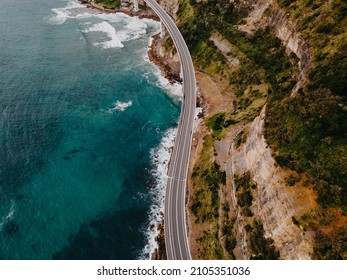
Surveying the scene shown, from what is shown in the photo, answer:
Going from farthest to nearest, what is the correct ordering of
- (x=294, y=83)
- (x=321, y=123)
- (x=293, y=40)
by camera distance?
(x=293, y=40), (x=294, y=83), (x=321, y=123)

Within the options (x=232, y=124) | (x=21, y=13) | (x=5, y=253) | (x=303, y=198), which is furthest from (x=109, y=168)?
(x=21, y=13)

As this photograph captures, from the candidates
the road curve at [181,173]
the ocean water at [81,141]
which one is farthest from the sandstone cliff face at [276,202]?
the ocean water at [81,141]

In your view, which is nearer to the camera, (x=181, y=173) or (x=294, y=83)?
(x=294, y=83)

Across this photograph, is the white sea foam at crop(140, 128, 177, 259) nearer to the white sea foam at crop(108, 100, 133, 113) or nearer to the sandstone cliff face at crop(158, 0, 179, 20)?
the white sea foam at crop(108, 100, 133, 113)

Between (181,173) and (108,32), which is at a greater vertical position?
(108,32)

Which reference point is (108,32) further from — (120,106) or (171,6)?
(120,106)

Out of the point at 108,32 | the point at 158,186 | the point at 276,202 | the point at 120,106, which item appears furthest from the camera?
the point at 108,32

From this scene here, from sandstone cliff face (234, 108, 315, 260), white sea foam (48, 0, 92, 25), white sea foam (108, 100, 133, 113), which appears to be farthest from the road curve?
white sea foam (48, 0, 92, 25)

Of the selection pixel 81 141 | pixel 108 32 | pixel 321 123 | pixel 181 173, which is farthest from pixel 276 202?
pixel 108 32

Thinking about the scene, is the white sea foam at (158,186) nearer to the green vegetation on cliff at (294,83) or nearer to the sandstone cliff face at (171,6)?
the green vegetation on cliff at (294,83)
